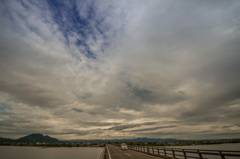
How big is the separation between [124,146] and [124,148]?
1.84 ft

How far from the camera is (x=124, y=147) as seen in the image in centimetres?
4391

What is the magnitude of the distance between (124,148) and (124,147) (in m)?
0.27

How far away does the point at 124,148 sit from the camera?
43.8m

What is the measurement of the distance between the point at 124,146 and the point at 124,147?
30 cm

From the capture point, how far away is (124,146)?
4412 cm
